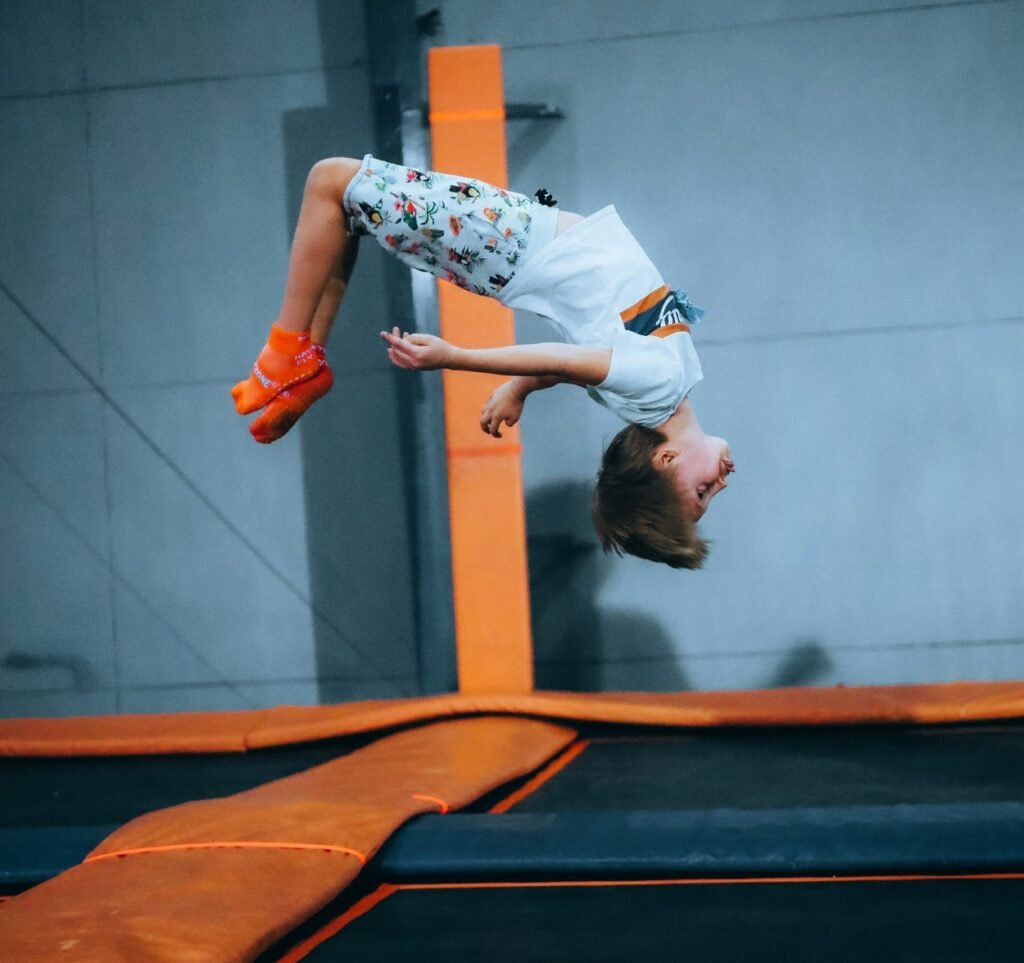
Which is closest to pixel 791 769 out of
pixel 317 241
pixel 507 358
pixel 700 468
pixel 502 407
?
pixel 700 468

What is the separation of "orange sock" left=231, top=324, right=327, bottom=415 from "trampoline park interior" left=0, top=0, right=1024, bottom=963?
2.29 ft

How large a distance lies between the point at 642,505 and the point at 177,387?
7.03 feet

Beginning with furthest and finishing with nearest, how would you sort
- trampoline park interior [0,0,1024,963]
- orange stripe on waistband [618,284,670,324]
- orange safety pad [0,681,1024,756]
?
1. orange safety pad [0,681,1024,756]
2. orange stripe on waistband [618,284,670,324]
3. trampoline park interior [0,0,1024,963]

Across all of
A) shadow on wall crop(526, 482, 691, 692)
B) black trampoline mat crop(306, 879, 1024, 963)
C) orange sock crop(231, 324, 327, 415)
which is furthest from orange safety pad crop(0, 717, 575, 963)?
shadow on wall crop(526, 482, 691, 692)

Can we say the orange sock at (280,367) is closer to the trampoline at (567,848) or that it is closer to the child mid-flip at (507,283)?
the child mid-flip at (507,283)

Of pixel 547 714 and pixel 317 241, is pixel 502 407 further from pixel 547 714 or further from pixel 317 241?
pixel 547 714

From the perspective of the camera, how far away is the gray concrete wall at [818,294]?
372cm

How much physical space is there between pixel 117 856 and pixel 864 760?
5.40 feet

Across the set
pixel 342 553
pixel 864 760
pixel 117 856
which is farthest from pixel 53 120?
pixel 864 760

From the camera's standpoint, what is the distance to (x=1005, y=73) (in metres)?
3.69

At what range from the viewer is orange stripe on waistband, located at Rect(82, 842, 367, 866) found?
1886 millimetres

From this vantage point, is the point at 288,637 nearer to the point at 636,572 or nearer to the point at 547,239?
the point at 636,572

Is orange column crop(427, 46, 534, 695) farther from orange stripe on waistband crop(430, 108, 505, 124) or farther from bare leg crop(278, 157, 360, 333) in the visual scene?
bare leg crop(278, 157, 360, 333)

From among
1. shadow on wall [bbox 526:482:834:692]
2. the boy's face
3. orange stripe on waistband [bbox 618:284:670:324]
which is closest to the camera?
orange stripe on waistband [bbox 618:284:670:324]
